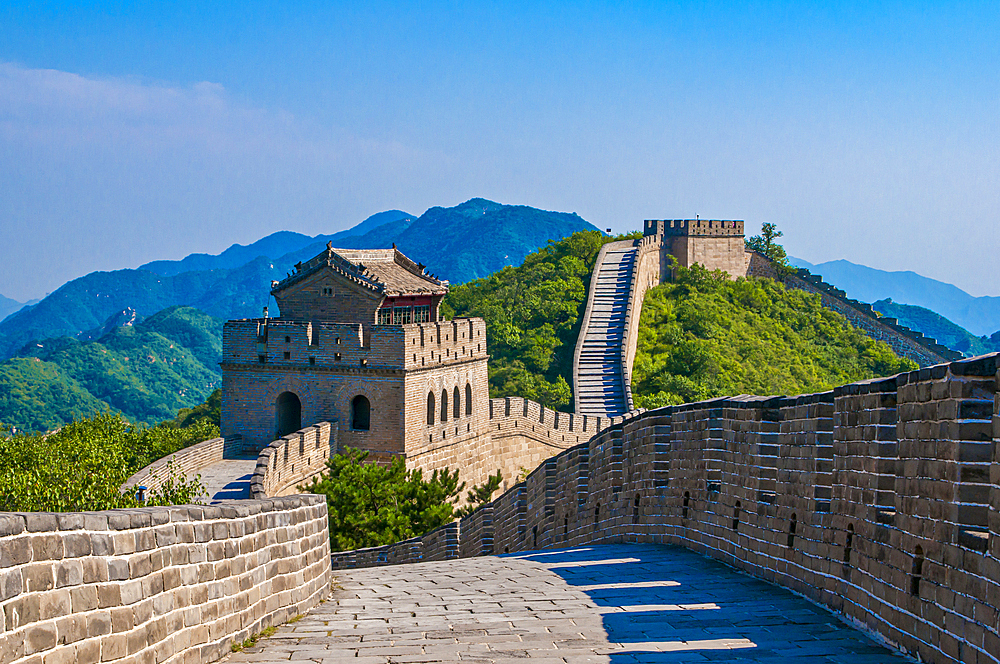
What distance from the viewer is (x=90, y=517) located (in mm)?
4676

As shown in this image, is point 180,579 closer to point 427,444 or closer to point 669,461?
point 669,461

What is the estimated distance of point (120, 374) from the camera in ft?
351

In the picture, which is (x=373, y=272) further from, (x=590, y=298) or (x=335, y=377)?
(x=590, y=298)

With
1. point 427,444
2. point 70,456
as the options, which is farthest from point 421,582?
point 427,444

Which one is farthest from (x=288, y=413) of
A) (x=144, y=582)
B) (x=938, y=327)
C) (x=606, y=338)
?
(x=938, y=327)

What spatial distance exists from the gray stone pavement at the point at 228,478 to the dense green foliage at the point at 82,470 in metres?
0.43

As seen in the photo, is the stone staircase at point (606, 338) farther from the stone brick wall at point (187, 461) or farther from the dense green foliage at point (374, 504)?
the dense green foliage at point (374, 504)

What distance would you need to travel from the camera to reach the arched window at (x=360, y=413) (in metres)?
24.3

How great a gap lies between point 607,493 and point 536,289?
1399 inches

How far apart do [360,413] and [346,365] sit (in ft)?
4.11

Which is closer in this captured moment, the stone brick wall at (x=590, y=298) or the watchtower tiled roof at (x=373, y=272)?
the watchtower tiled roof at (x=373, y=272)

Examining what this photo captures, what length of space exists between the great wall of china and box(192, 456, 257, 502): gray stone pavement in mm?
10121

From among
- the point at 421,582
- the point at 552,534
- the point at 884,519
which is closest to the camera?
the point at 884,519

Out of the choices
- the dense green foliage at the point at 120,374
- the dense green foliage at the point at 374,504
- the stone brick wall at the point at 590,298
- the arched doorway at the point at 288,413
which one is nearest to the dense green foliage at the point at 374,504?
the dense green foliage at the point at 374,504
